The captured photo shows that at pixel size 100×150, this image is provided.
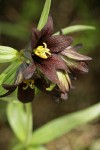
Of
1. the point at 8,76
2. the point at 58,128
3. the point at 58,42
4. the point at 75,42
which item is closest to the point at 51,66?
the point at 58,42

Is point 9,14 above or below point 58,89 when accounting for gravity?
below

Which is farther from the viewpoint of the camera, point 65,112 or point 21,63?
point 65,112

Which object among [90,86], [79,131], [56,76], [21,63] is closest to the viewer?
[56,76]

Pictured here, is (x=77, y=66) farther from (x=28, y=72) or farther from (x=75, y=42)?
(x=75, y=42)

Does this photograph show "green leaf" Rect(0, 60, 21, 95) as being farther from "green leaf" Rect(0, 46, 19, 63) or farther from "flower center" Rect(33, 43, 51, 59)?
"flower center" Rect(33, 43, 51, 59)

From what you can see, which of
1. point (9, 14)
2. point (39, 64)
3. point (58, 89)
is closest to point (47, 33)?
point (39, 64)

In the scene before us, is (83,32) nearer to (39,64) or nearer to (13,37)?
(13,37)

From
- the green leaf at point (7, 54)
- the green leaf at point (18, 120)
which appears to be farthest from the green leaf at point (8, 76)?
the green leaf at point (18, 120)
